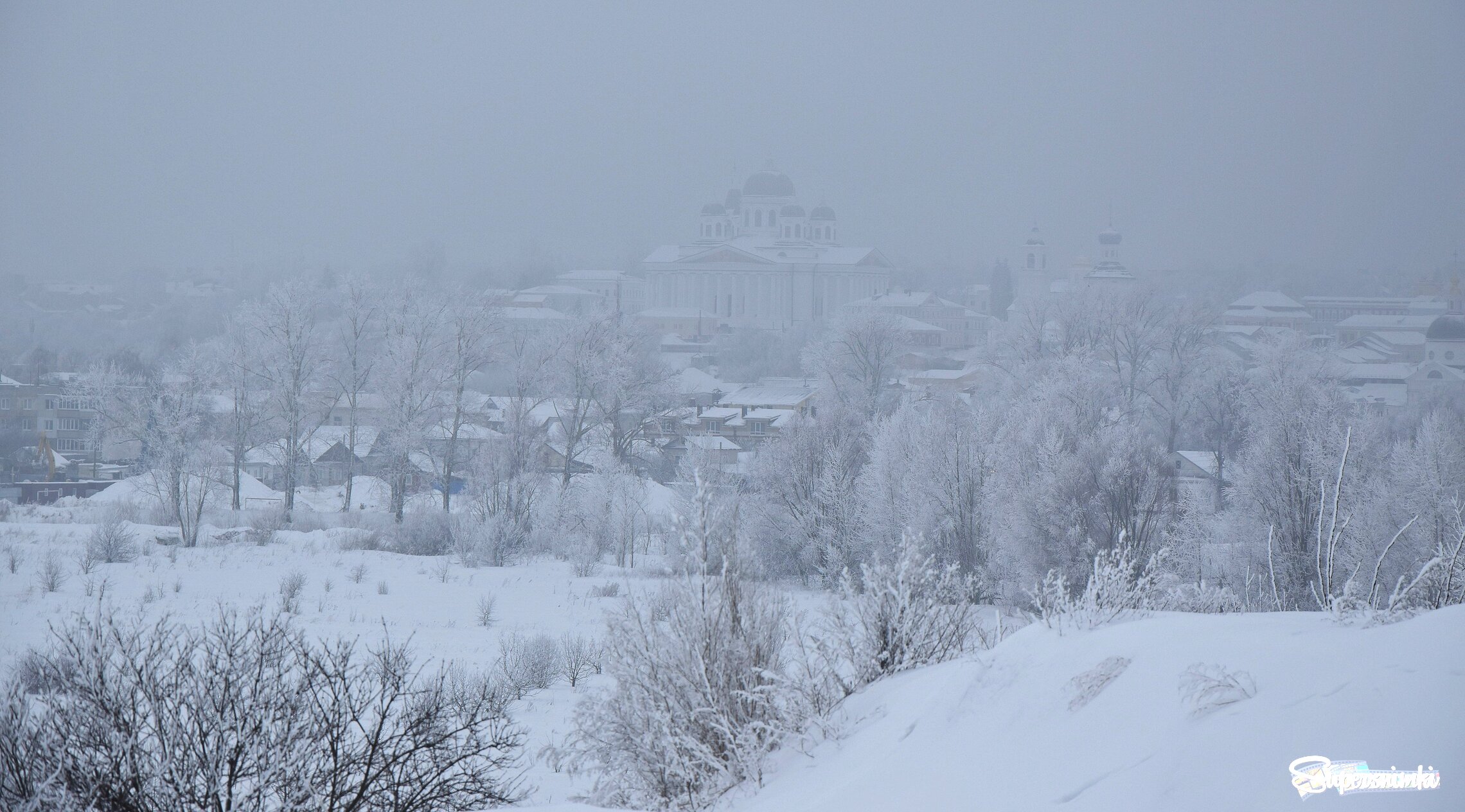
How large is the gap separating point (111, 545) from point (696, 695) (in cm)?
1677

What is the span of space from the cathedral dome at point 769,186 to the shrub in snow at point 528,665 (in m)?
90.4

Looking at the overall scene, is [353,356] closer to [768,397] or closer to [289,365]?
[289,365]

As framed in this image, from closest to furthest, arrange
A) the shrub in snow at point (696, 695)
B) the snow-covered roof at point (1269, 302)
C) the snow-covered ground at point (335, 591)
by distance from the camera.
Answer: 1. the shrub in snow at point (696, 695)
2. the snow-covered ground at point (335, 591)
3. the snow-covered roof at point (1269, 302)

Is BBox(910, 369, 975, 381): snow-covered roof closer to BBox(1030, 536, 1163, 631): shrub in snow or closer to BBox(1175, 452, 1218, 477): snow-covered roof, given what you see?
BBox(1175, 452, 1218, 477): snow-covered roof

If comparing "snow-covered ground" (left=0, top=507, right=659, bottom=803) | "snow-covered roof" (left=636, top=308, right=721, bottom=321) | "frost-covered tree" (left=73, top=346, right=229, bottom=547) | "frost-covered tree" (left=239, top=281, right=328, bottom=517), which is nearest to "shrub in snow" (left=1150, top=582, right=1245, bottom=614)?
"snow-covered ground" (left=0, top=507, right=659, bottom=803)

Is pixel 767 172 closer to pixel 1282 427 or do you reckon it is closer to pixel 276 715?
pixel 1282 427

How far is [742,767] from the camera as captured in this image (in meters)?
6.18

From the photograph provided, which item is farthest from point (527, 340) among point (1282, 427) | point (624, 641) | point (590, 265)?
point (590, 265)

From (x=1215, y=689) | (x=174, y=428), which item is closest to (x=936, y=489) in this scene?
(x=174, y=428)

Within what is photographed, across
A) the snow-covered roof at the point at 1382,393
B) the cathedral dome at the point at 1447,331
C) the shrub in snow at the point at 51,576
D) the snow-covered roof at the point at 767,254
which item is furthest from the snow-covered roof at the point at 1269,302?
the shrub in snow at the point at 51,576

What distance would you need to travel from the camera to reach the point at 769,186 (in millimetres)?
101875

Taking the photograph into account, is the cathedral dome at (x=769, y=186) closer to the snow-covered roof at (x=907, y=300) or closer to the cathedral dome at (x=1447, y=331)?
the snow-covered roof at (x=907, y=300)

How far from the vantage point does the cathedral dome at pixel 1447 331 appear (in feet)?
151

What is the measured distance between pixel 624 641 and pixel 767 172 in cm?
9923
